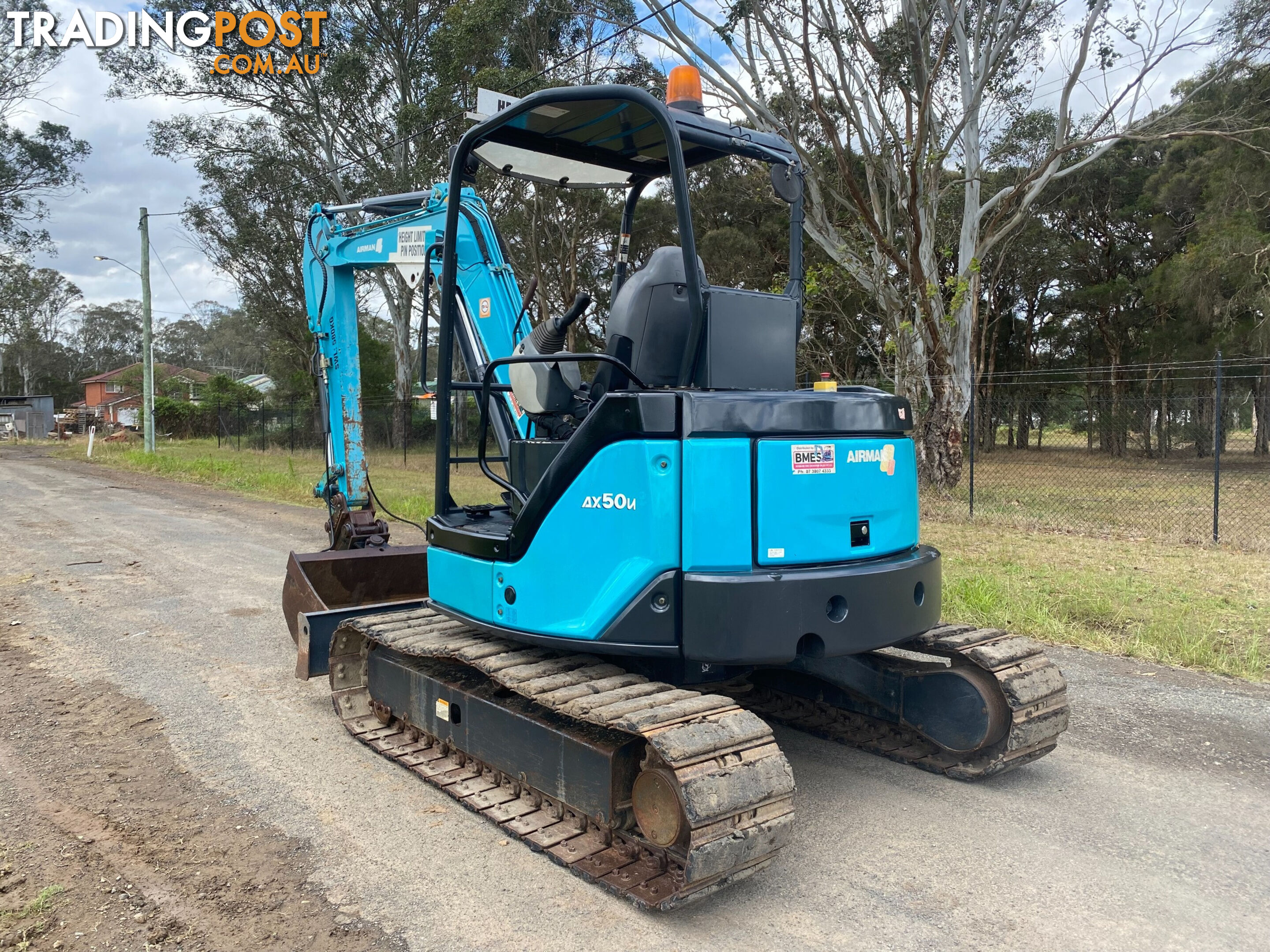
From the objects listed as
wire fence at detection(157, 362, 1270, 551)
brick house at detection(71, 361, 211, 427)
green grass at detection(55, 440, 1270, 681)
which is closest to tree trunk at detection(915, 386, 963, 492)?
wire fence at detection(157, 362, 1270, 551)

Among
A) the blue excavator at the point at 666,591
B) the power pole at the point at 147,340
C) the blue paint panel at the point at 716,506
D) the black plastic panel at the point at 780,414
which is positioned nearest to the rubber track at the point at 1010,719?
the blue excavator at the point at 666,591

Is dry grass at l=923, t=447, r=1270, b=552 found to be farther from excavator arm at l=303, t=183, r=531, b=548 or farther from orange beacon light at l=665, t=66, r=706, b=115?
orange beacon light at l=665, t=66, r=706, b=115

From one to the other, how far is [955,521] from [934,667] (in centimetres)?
907

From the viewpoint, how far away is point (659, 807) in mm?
3457

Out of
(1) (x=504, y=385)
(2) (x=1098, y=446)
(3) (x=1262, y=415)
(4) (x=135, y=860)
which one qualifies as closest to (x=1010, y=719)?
(1) (x=504, y=385)

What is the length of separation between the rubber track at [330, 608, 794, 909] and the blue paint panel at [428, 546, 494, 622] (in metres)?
0.16

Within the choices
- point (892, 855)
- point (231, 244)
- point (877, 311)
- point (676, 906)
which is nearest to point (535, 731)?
point (676, 906)

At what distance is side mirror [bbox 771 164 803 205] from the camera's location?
13.3 feet

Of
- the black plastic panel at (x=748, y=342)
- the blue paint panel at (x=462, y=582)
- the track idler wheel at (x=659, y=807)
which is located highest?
the black plastic panel at (x=748, y=342)

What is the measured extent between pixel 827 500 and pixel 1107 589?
19.5ft

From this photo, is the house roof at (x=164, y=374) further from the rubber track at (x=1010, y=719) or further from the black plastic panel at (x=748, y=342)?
the black plastic panel at (x=748, y=342)

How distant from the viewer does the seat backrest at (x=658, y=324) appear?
13.3 feet

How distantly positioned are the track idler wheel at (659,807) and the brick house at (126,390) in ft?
162

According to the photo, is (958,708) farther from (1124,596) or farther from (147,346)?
(147,346)
